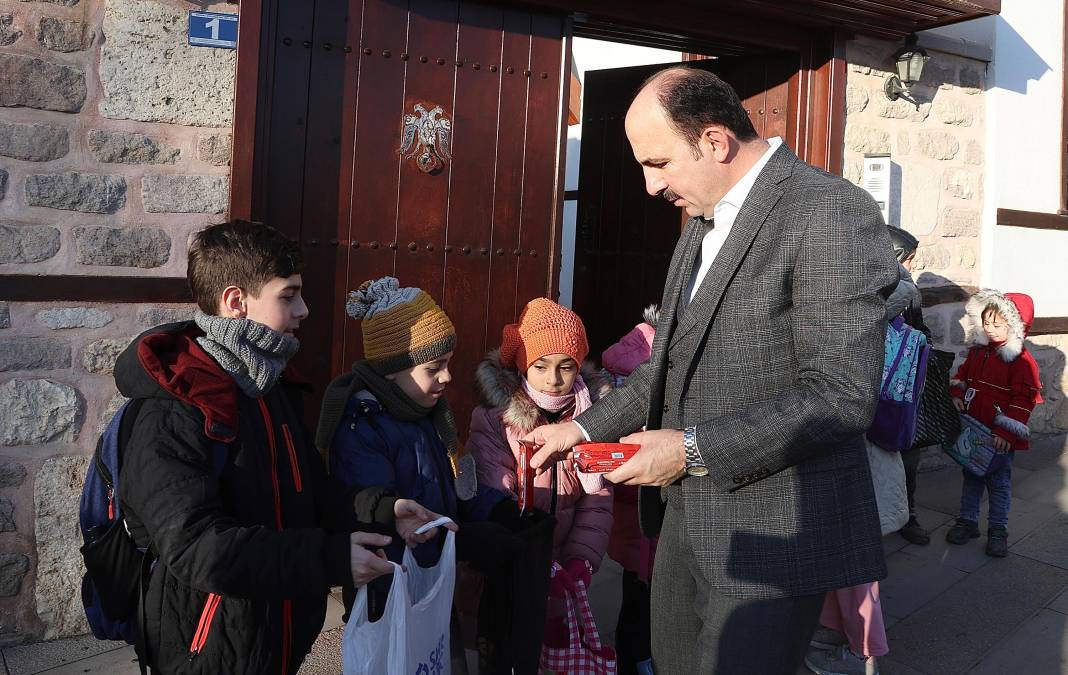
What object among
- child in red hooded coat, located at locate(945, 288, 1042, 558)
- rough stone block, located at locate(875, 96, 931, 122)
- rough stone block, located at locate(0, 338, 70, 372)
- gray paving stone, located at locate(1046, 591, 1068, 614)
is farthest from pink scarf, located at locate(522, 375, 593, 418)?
rough stone block, located at locate(875, 96, 931, 122)

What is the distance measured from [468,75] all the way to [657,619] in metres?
2.88

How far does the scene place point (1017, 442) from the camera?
4.64 m

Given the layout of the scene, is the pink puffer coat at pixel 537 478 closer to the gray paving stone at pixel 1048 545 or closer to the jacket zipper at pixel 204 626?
Answer: the jacket zipper at pixel 204 626

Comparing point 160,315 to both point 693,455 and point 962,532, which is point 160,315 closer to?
point 693,455

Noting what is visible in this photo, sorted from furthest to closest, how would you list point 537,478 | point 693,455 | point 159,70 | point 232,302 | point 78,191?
1. point 159,70
2. point 78,191
3. point 537,478
4. point 232,302
5. point 693,455

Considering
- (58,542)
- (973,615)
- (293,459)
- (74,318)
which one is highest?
(74,318)

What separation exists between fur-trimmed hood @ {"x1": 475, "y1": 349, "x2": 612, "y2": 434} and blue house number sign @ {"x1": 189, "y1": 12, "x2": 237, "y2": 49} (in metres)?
1.62

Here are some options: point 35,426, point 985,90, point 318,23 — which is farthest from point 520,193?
point 985,90

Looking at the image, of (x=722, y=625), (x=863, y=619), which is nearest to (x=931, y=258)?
(x=863, y=619)

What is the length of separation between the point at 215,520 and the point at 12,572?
203 cm

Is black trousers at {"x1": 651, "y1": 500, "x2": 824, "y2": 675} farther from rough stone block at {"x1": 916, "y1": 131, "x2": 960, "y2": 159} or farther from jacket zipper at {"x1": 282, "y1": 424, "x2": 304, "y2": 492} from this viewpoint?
A: rough stone block at {"x1": 916, "y1": 131, "x2": 960, "y2": 159}

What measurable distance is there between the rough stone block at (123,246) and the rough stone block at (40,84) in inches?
18.1

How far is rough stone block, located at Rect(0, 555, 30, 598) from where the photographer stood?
3.34 metres

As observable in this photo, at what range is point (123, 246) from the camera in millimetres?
3455
